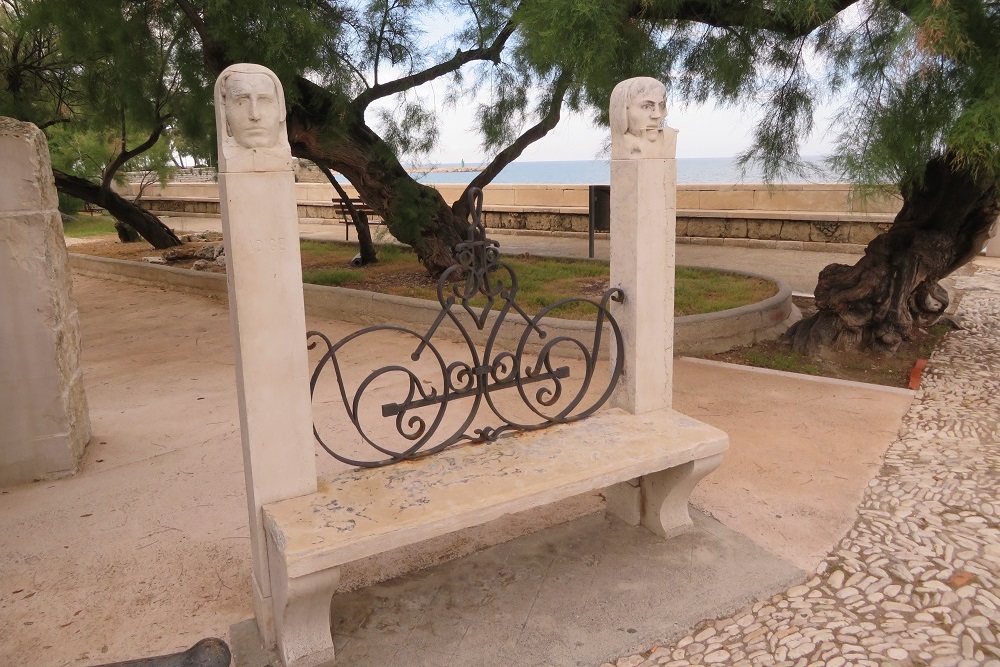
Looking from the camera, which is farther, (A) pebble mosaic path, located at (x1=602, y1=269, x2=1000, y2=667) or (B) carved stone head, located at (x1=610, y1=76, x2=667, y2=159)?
(B) carved stone head, located at (x1=610, y1=76, x2=667, y2=159)

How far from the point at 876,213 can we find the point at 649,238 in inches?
347

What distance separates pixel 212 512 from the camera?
3309 mm

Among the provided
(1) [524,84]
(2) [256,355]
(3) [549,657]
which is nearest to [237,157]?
(2) [256,355]

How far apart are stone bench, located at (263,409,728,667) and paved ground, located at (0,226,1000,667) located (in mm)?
191

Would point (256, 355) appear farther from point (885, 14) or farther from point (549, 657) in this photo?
point (885, 14)

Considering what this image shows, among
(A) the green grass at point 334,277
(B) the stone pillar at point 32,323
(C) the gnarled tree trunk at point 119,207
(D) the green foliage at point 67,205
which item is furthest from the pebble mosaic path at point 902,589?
(D) the green foliage at point 67,205

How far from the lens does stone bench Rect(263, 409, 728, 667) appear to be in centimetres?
217

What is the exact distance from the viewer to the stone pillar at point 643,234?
2721 millimetres

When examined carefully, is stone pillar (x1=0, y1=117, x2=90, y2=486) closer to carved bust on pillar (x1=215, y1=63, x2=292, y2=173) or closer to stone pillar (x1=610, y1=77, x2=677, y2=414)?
carved bust on pillar (x1=215, y1=63, x2=292, y2=173)

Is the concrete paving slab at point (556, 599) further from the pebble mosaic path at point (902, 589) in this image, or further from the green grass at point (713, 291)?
the green grass at point (713, 291)

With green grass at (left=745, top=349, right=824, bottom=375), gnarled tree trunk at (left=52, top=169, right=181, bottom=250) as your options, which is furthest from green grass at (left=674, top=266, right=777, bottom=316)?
A: gnarled tree trunk at (left=52, top=169, right=181, bottom=250)

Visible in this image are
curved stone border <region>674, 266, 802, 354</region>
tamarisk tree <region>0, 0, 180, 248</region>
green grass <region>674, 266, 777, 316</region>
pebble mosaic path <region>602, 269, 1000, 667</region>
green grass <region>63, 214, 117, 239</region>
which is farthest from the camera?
green grass <region>63, 214, 117, 239</region>

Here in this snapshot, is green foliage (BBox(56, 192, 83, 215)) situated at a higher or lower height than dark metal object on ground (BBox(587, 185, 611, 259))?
higher

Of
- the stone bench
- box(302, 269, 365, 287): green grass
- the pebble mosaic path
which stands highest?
box(302, 269, 365, 287): green grass
